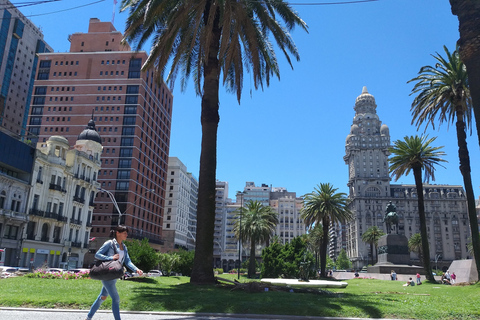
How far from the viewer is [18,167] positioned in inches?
2030

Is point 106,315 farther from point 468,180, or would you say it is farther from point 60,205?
point 60,205

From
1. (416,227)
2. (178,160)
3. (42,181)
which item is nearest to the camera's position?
(42,181)

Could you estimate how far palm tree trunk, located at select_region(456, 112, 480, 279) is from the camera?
28375mm

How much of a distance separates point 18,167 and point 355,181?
14421 cm

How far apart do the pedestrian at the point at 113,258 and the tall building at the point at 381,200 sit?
15790 cm

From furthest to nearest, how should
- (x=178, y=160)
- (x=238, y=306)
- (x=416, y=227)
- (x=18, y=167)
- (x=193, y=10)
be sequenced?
(x=416, y=227) < (x=178, y=160) < (x=18, y=167) < (x=193, y=10) < (x=238, y=306)

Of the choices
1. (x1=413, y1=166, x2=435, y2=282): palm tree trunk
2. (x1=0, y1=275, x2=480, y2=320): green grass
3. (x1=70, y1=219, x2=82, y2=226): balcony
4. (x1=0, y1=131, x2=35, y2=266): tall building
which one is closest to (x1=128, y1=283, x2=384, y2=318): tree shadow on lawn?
(x1=0, y1=275, x2=480, y2=320): green grass

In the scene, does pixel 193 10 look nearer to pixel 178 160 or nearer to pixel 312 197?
pixel 312 197

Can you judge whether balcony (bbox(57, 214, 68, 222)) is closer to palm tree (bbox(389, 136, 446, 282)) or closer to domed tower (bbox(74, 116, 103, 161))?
domed tower (bbox(74, 116, 103, 161))

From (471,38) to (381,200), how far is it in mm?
164076

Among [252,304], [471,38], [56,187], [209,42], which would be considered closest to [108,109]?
[56,187]

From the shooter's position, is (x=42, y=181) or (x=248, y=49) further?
(x=42, y=181)

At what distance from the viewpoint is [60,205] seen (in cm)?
6022

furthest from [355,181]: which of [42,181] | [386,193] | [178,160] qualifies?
[42,181]
